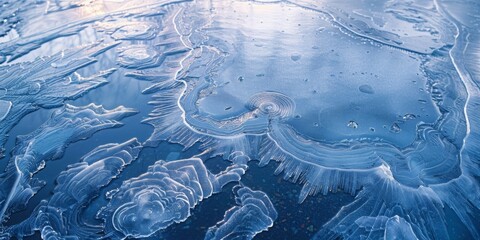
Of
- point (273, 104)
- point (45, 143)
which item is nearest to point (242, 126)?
point (273, 104)

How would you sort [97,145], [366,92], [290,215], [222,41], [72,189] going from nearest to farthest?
[290,215]
[72,189]
[97,145]
[366,92]
[222,41]

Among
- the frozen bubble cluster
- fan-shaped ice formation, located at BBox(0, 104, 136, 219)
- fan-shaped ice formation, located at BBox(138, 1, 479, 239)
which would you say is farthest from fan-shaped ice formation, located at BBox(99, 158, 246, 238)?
fan-shaped ice formation, located at BBox(0, 104, 136, 219)

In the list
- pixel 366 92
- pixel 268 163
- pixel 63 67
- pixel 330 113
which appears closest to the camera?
pixel 268 163

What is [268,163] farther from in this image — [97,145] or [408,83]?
[408,83]

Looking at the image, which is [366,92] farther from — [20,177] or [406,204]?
[20,177]

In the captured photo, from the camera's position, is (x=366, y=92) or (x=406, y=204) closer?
(x=406, y=204)

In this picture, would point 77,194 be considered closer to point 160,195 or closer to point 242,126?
point 160,195

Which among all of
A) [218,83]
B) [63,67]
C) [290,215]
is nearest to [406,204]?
[290,215]
